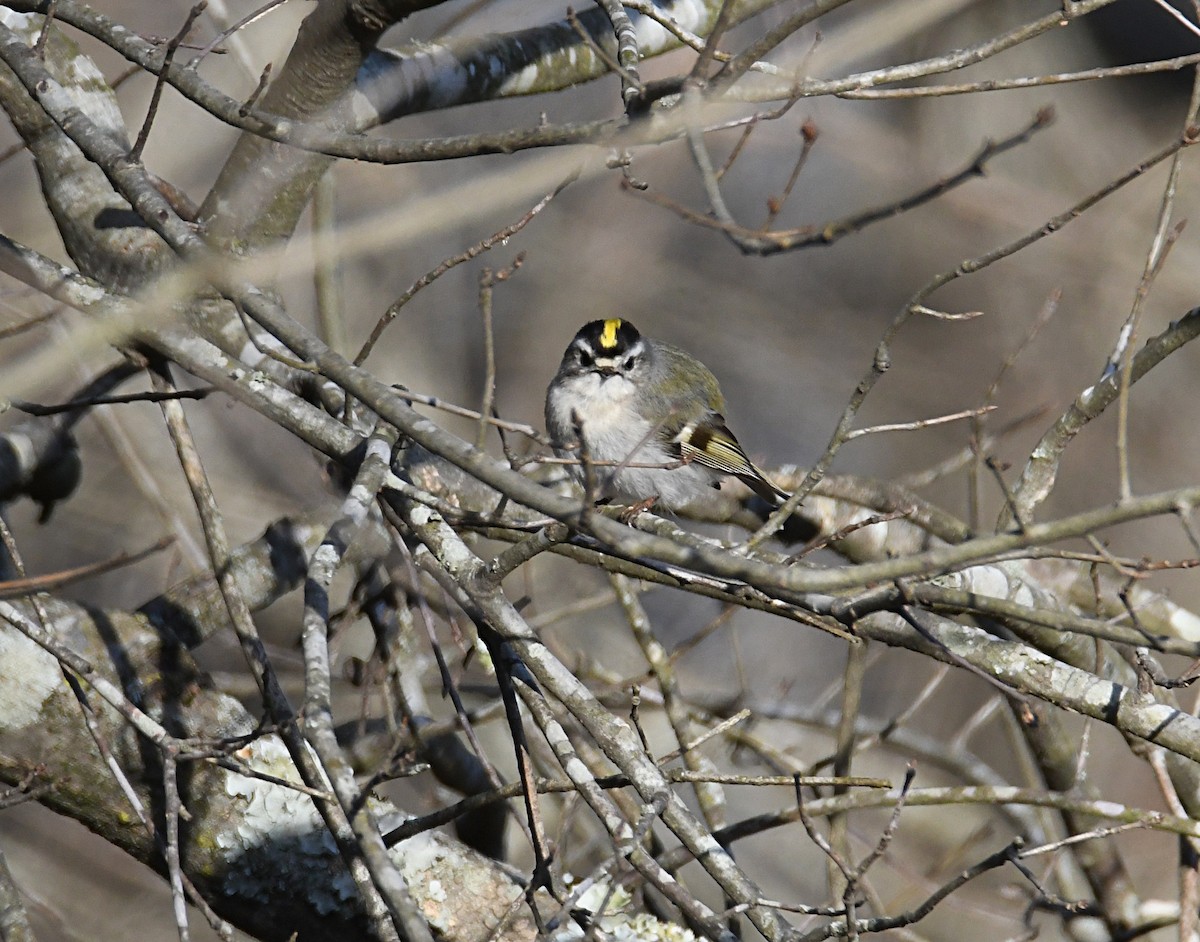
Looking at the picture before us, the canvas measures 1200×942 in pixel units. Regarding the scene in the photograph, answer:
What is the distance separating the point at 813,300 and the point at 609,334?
17.7 feet

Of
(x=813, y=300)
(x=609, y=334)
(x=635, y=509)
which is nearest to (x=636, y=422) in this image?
(x=609, y=334)

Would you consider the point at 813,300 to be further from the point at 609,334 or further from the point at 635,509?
the point at 635,509

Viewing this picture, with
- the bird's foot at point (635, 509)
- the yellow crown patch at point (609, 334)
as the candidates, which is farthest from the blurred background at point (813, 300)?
the bird's foot at point (635, 509)

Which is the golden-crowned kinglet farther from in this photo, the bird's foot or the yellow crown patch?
the bird's foot

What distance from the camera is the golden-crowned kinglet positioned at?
13.9ft

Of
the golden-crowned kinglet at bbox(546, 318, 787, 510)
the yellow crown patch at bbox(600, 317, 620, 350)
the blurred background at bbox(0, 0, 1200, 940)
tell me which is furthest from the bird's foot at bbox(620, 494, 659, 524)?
the blurred background at bbox(0, 0, 1200, 940)

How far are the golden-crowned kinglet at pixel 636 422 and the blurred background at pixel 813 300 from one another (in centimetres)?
167

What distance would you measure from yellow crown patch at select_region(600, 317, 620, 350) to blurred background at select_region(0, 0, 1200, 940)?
1997mm

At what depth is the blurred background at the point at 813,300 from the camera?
6.45 metres

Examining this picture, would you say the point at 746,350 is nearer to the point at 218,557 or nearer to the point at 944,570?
the point at 218,557

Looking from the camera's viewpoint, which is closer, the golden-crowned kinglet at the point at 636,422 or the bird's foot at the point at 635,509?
the bird's foot at the point at 635,509

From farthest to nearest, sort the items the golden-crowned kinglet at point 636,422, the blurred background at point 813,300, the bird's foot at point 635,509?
the blurred background at point 813,300, the golden-crowned kinglet at point 636,422, the bird's foot at point 635,509

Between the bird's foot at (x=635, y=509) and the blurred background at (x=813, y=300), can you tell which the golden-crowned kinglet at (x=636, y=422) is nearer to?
the bird's foot at (x=635, y=509)

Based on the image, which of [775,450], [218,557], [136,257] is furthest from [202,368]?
[775,450]
